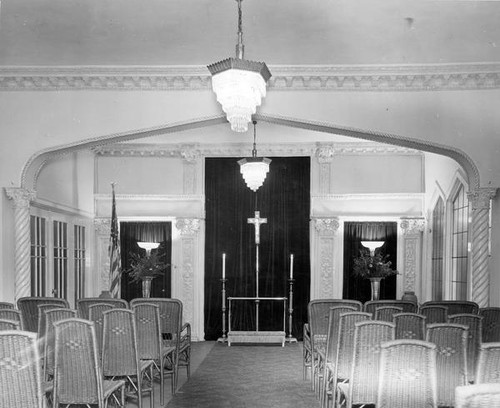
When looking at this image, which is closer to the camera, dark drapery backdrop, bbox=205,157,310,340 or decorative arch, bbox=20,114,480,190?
decorative arch, bbox=20,114,480,190

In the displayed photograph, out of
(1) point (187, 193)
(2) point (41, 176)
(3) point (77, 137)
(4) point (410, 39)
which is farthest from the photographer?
(1) point (187, 193)

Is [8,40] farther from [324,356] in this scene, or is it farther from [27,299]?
[324,356]

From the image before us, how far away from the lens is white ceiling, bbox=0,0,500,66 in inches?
233

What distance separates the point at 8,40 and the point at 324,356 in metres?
4.83

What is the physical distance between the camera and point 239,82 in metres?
5.14

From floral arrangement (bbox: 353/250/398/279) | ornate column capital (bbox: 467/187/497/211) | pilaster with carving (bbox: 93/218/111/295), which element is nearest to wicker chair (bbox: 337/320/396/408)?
ornate column capital (bbox: 467/187/497/211)

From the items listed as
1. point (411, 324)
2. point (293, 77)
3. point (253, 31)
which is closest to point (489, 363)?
point (411, 324)

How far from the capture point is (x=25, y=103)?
8.29 metres

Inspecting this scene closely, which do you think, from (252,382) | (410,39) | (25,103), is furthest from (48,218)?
(410,39)

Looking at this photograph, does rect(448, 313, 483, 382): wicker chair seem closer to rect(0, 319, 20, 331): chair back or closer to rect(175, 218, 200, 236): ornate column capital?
rect(0, 319, 20, 331): chair back

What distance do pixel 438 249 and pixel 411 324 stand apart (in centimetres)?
667

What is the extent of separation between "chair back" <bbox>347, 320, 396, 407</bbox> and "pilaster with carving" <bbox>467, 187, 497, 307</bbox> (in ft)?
12.1

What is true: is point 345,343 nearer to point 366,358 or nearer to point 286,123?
point 366,358

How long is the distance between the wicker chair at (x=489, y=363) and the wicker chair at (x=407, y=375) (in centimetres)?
28
